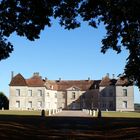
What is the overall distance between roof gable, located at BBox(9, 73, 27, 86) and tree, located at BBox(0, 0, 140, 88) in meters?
77.6

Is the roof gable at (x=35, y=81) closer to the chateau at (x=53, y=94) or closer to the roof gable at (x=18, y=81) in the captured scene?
the chateau at (x=53, y=94)

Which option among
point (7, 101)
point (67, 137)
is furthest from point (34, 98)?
point (67, 137)

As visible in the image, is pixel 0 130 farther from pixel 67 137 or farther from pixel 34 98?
pixel 34 98

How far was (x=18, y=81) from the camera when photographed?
96.9 metres

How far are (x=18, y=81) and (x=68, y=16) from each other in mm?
79833

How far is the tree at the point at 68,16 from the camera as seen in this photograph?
53.9 feet

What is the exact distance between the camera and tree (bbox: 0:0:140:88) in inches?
647

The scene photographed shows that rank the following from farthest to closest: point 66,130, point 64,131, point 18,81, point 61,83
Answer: point 61,83 < point 18,81 < point 66,130 < point 64,131

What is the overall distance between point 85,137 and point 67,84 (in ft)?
321

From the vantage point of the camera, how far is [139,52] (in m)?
21.5

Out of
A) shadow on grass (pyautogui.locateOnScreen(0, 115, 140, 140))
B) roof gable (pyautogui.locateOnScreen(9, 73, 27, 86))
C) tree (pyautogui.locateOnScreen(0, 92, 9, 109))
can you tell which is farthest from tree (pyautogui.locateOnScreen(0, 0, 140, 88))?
roof gable (pyautogui.locateOnScreen(9, 73, 27, 86))

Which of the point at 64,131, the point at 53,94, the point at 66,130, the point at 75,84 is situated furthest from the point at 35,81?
the point at 64,131

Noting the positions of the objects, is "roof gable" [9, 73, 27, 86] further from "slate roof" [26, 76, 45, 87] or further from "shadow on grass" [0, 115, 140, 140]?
"shadow on grass" [0, 115, 140, 140]

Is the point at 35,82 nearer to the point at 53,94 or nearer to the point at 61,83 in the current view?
the point at 53,94
